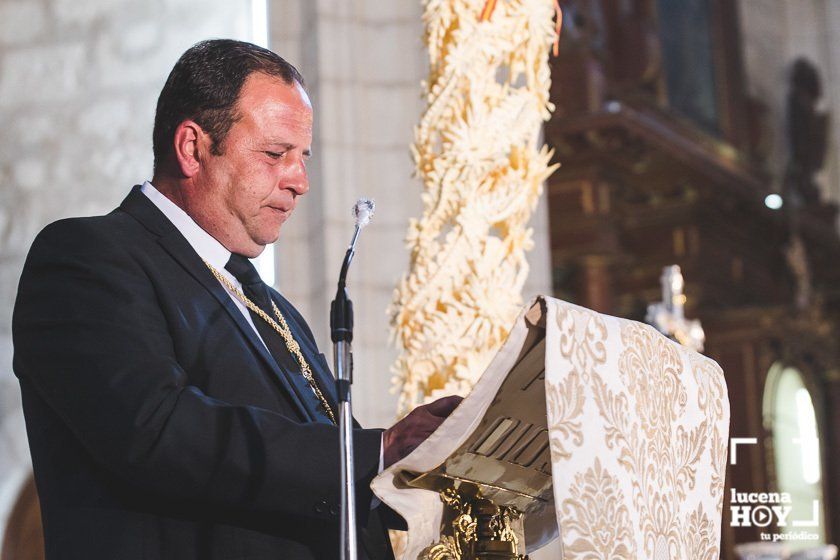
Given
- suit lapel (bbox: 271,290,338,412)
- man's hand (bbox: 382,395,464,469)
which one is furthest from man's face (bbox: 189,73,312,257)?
man's hand (bbox: 382,395,464,469)

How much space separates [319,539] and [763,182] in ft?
34.1

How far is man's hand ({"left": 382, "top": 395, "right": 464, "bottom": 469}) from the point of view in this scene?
7.47 ft

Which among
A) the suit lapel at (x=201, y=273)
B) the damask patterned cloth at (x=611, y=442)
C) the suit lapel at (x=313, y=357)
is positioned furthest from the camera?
the suit lapel at (x=313, y=357)

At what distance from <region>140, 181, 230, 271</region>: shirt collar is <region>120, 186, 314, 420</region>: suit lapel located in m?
0.04

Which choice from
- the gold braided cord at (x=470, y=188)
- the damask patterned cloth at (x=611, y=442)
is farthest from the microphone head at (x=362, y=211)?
the gold braided cord at (x=470, y=188)

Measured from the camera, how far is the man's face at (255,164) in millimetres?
2598

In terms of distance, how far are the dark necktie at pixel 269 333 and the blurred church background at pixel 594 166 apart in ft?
7.46

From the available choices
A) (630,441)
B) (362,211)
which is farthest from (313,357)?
(630,441)

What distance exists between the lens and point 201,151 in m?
2.61

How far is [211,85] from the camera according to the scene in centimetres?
261

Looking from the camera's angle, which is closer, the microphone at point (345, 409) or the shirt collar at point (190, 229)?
the microphone at point (345, 409)

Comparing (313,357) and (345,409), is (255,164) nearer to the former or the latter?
(313,357)

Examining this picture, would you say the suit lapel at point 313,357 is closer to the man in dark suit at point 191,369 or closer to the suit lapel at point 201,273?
the man in dark suit at point 191,369

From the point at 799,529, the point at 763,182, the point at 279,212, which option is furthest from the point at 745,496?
the point at 763,182
